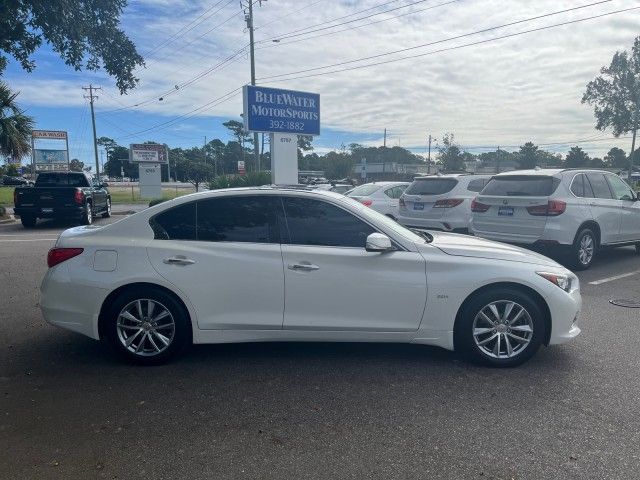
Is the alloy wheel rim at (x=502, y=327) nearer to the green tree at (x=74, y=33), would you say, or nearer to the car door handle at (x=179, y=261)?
the car door handle at (x=179, y=261)

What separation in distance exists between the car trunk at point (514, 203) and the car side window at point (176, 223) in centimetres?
603

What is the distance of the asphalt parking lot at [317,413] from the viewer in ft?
9.18

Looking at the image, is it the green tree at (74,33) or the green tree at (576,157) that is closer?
the green tree at (74,33)

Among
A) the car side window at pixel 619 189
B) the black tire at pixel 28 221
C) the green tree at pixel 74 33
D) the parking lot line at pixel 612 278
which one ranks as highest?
the green tree at pixel 74 33

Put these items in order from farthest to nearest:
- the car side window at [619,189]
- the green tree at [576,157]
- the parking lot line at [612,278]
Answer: the green tree at [576,157] → the car side window at [619,189] → the parking lot line at [612,278]

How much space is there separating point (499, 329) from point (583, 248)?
17.0 ft

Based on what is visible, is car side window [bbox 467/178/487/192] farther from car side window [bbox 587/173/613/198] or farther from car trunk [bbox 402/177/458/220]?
car side window [bbox 587/173/613/198]

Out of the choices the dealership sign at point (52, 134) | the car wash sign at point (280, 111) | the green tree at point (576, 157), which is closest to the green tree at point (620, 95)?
the green tree at point (576, 157)

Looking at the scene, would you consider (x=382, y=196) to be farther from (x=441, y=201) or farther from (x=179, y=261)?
(x=179, y=261)

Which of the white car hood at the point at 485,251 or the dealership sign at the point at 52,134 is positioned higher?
the dealership sign at the point at 52,134

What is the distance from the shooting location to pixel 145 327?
4109 millimetres

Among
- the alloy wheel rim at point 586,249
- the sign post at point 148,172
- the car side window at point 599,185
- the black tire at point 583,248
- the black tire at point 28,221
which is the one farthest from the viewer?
the sign post at point 148,172

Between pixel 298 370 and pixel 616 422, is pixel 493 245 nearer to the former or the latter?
pixel 616 422

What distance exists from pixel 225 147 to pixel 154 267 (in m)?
108
